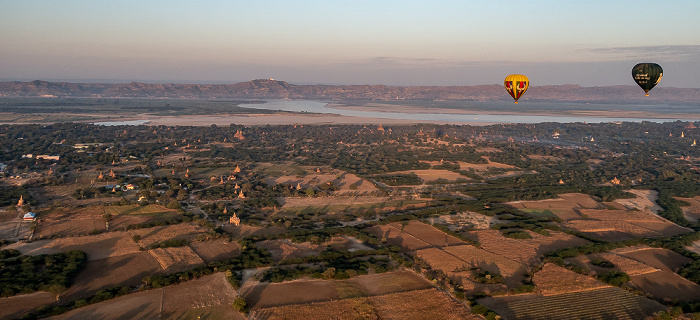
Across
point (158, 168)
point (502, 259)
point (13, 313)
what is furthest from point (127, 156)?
point (502, 259)

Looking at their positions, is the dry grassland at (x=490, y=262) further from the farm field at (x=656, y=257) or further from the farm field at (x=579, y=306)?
the farm field at (x=656, y=257)

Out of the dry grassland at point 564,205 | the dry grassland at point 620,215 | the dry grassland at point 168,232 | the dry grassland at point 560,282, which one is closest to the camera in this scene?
the dry grassland at point 560,282

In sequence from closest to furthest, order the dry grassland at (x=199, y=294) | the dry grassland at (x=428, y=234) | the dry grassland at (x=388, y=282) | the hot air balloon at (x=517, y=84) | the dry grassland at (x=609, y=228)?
the dry grassland at (x=199, y=294) → the dry grassland at (x=388, y=282) → the dry grassland at (x=428, y=234) → the dry grassland at (x=609, y=228) → the hot air balloon at (x=517, y=84)

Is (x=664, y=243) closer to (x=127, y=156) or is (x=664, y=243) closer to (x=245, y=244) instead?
(x=245, y=244)

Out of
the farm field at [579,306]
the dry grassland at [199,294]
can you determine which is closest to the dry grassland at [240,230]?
the dry grassland at [199,294]

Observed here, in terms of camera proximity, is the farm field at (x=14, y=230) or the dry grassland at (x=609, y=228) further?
the dry grassland at (x=609, y=228)

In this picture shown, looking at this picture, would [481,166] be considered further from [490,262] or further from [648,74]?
[490,262]
